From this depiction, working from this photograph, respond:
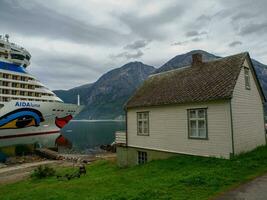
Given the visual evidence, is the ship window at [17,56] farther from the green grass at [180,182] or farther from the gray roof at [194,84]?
the green grass at [180,182]

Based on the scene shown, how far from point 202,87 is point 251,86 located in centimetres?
367

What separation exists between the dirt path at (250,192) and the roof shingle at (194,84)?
5.66m

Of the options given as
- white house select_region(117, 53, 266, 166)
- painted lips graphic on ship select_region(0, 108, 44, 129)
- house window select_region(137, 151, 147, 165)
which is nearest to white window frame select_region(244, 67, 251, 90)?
white house select_region(117, 53, 266, 166)

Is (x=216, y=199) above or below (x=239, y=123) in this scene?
below

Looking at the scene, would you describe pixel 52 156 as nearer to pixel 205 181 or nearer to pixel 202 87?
pixel 202 87

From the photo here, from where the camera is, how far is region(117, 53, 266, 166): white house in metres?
14.9

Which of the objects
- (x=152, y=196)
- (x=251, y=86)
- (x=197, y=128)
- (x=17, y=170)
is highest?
(x=251, y=86)

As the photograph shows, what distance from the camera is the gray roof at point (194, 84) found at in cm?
1558

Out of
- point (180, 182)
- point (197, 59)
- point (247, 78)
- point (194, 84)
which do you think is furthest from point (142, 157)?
point (180, 182)

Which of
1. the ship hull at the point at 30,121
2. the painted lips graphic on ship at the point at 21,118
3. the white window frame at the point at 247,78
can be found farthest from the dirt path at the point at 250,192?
the painted lips graphic on ship at the point at 21,118

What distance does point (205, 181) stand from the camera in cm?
1023

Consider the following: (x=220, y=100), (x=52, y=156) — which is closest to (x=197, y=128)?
(x=220, y=100)

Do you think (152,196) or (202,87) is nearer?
(152,196)

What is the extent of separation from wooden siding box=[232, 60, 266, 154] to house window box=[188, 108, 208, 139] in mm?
1709
